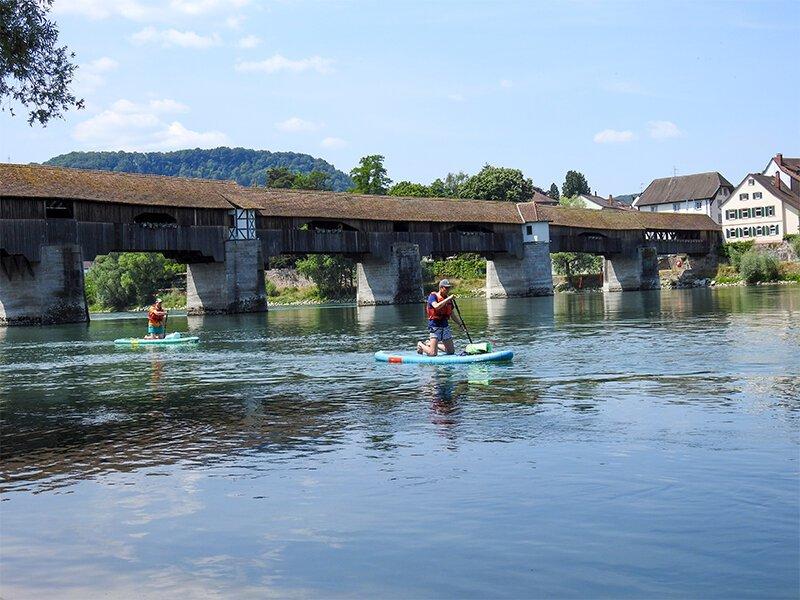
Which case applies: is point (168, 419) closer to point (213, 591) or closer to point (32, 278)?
point (213, 591)

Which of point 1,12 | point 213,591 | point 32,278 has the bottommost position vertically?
point 213,591

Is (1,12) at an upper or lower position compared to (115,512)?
upper

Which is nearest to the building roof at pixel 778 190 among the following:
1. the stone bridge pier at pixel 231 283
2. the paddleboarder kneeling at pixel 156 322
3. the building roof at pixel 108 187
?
the building roof at pixel 108 187

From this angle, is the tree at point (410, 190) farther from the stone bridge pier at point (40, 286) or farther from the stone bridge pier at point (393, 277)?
the stone bridge pier at point (40, 286)

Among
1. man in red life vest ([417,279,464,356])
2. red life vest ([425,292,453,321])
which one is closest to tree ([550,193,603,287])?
man in red life vest ([417,279,464,356])

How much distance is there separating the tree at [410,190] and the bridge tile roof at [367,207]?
32849 millimetres

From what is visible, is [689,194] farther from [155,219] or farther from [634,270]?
[155,219]

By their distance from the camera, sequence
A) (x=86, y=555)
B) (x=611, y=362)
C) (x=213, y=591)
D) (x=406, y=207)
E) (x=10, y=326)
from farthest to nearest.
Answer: (x=406, y=207), (x=10, y=326), (x=611, y=362), (x=86, y=555), (x=213, y=591)

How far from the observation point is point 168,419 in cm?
1605

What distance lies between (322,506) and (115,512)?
1.98 metres

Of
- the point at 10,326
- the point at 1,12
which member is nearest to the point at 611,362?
the point at 1,12

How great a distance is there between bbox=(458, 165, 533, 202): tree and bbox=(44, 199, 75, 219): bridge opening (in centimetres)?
6664

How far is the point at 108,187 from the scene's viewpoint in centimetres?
5538

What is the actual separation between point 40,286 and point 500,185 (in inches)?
2785
